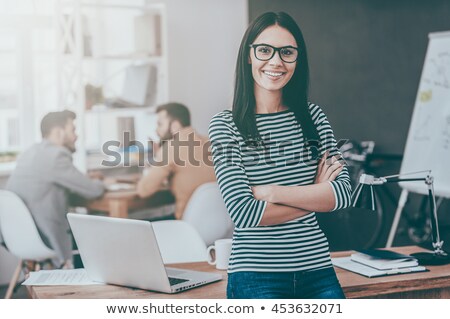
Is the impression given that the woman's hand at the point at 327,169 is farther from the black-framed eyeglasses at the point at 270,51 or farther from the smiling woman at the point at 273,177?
the black-framed eyeglasses at the point at 270,51

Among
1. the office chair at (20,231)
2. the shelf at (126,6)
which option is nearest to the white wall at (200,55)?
the shelf at (126,6)

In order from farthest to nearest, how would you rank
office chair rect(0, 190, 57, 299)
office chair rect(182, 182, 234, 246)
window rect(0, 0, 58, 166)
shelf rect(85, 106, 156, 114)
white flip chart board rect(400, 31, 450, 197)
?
shelf rect(85, 106, 156, 114) < window rect(0, 0, 58, 166) < white flip chart board rect(400, 31, 450, 197) < office chair rect(0, 190, 57, 299) < office chair rect(182, 182, 234, 246)

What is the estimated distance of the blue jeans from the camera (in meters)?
1.69

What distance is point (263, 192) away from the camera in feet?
5.77

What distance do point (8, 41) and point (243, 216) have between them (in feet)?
9.63

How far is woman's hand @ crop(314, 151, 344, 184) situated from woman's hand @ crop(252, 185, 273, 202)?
0.15 meters

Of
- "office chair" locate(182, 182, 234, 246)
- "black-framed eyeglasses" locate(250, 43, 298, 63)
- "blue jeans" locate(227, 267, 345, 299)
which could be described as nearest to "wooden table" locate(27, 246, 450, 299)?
"blue jeans" locate(227, 267, 345, 299)

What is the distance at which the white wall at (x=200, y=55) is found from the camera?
13.2 ft

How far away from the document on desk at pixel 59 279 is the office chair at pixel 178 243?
0.43 meters

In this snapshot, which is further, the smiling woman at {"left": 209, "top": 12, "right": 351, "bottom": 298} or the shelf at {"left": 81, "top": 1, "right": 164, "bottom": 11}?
the shelf at {"left": 81, "top": 1, "right": 164, "bottom": 11}

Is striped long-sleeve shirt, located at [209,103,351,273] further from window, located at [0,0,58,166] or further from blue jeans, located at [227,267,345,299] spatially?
window, located at [0,0,58,166]

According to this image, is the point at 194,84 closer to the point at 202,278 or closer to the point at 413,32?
the point at 413,32
